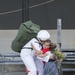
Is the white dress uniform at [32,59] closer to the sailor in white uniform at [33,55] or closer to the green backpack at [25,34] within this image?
the sailor in white uniform at [33,55]

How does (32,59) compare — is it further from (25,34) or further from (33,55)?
(25,34)

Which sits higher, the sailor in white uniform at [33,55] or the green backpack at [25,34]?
the green backpack at [25,34]

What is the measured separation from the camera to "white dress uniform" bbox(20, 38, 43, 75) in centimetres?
736

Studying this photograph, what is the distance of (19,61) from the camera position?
9.27m

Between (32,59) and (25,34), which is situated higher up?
(25,34)

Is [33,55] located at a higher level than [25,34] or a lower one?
lower

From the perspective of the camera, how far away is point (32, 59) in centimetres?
743

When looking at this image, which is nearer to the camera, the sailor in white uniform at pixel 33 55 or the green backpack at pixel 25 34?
the sailor in white uniform at pixel 33 55

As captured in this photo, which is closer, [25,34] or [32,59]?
[32,59]

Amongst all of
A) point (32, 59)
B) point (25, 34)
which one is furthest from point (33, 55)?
point (25, 34)

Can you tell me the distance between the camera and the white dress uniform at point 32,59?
736 cm

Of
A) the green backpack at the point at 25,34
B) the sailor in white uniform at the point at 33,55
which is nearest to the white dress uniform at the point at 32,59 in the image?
the sailor in white uniform at the point at 33,55

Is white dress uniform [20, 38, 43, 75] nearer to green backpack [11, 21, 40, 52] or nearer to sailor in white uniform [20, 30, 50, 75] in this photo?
sailor in white uniform [20, 30, 50, 75]

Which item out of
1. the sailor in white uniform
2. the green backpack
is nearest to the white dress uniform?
the sailor in white uniform
